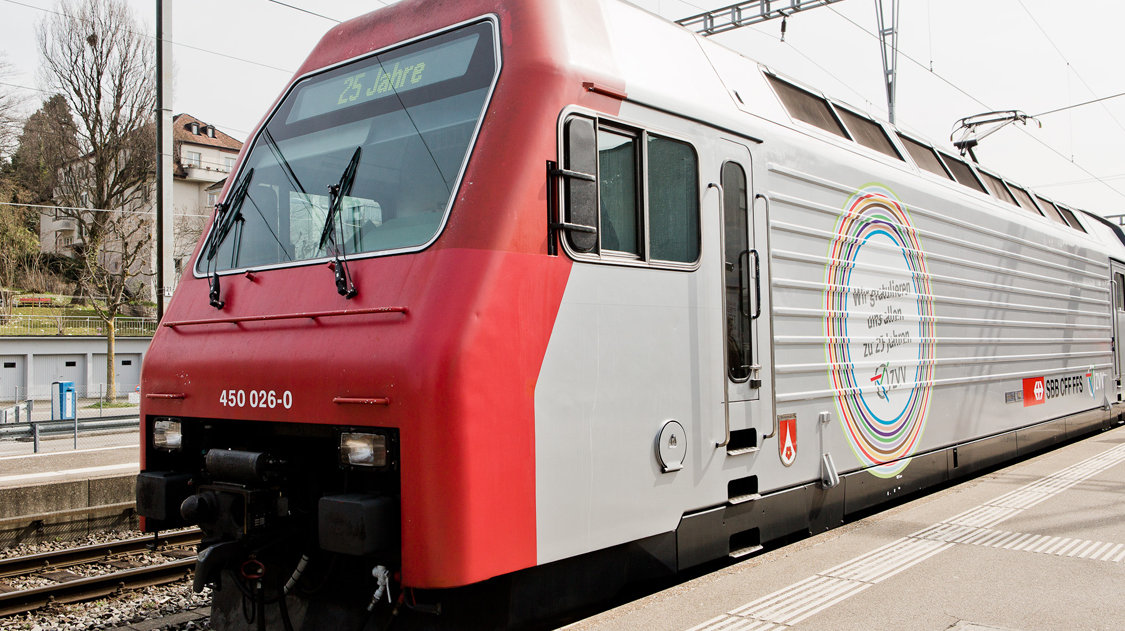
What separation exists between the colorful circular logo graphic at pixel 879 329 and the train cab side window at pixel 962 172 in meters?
1.98

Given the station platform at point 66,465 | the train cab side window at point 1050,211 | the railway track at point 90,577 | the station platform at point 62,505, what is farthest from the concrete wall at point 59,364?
the train cab side window at point 1050,211

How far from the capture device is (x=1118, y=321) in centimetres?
1341

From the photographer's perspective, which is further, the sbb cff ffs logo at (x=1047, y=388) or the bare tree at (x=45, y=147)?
the bare tree at (x=45, y=147)

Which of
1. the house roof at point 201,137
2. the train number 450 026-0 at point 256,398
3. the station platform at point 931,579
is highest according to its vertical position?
the house roof at point 201,137

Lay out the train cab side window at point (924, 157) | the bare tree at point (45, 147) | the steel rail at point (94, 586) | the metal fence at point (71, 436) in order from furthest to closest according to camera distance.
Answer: the bare tree at point (45, 147) < the metal fence at point (71, 436) < the train cab side window at point (924, 157) < the steel rail at point (94, 586)

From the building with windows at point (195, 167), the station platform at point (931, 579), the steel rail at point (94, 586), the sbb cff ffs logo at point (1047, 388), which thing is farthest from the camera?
the building with windows at point (195, 167)

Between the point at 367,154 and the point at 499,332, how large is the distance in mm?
1307

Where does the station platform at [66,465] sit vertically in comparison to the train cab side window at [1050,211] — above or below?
below

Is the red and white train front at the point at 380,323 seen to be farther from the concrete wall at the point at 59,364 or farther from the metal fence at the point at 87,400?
the concrete wall at the point at 59,364

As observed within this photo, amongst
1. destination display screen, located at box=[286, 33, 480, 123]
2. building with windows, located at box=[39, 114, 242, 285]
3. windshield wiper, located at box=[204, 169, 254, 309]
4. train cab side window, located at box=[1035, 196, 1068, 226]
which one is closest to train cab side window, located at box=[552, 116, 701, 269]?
destination display screen, located at box=[286, 33, 480, 123]

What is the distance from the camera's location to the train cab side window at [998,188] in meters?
9.60

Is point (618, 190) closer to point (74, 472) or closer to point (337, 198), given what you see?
point (337, 198)

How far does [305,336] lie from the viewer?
390 cm

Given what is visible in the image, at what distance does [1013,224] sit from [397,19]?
24.4ft
